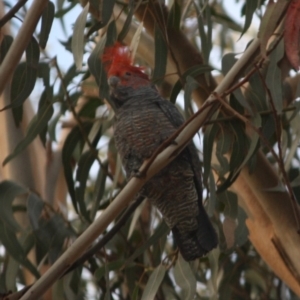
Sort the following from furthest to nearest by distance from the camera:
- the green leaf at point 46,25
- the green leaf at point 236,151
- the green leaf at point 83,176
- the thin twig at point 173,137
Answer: the green leaf at point 83,176 < the green leaf at point 236,151 < the green leaf at point 46,25 < the thin twig at point 173,137

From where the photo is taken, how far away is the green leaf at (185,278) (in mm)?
2123

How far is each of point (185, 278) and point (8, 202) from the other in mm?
611

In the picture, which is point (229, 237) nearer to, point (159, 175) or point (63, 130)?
point (159, 175)

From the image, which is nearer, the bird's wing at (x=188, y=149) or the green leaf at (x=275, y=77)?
the green leaf at (x=275, y=77)

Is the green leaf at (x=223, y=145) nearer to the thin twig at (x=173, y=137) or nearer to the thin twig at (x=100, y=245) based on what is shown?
the thin twig at (x=100, y=245)

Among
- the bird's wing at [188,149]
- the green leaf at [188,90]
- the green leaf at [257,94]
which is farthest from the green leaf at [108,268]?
the green leaf at [257,94]

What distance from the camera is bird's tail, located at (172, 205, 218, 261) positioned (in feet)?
7.30

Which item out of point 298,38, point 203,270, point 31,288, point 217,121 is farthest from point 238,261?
point 298,38

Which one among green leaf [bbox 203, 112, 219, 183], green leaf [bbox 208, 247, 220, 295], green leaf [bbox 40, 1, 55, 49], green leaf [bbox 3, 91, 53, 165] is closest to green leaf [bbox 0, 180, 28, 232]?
green leaf [bbox 3, 91, 53, 165]

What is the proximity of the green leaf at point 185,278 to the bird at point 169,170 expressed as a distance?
32 millimetres

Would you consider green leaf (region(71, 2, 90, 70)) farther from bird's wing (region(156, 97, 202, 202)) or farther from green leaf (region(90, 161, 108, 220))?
green leaf (region(90, 161, 108, 220))

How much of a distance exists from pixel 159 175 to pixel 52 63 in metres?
0.58

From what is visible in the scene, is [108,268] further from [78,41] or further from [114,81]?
[78,41]

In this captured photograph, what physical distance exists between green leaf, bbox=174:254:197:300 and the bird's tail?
31 millimetres
